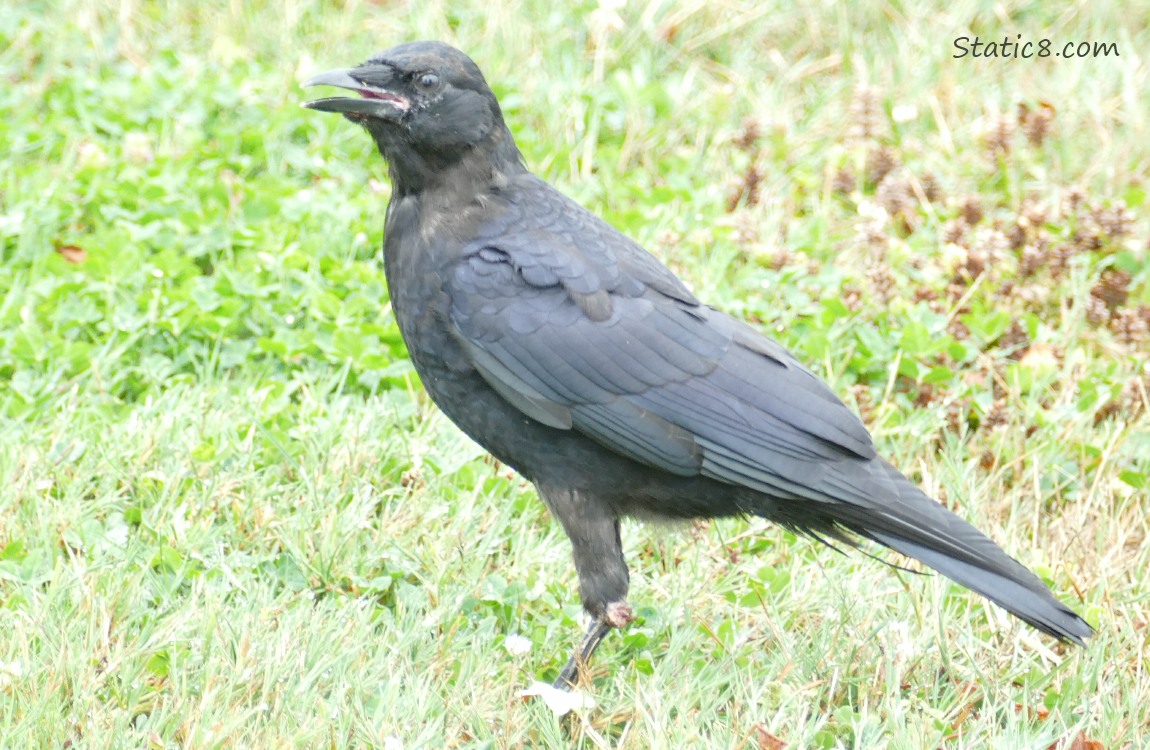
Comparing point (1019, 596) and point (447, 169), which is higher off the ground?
point (447, 169)

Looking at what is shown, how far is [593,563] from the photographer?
3701 mm

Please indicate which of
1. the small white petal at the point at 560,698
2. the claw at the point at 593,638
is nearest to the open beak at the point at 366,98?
the claw at the point at 593,638

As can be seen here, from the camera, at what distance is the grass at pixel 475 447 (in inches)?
136

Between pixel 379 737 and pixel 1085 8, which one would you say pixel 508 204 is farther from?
pixel 1085 8

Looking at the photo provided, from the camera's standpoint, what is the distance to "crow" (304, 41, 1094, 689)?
358 centimetres

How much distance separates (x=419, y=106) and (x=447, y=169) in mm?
192

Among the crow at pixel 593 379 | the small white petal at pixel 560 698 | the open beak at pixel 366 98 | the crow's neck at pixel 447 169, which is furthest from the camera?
the crow's neck at pixel 447 169

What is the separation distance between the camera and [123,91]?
651 centimetres

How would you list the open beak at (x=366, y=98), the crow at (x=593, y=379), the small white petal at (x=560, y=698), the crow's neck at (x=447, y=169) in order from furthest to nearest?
the crow's neck at (x=447, y=169) < the open beak at (x=366, y=98) < the crow at (x=593, y=379) < the small white petal at (x=560, y=698)

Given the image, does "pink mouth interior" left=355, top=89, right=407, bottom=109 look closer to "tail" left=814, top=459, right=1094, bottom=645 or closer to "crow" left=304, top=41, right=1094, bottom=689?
"crow" left=304, top=41, right=1094, bottom=689

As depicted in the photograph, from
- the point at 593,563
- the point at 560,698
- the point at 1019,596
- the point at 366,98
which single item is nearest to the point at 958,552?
the point at 1019,596

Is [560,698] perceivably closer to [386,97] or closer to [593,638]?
[593,638]

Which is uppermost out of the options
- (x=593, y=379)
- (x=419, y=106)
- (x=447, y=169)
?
(x=419, y=106)

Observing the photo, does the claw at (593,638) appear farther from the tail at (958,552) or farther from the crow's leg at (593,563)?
the tail at (958,552)
